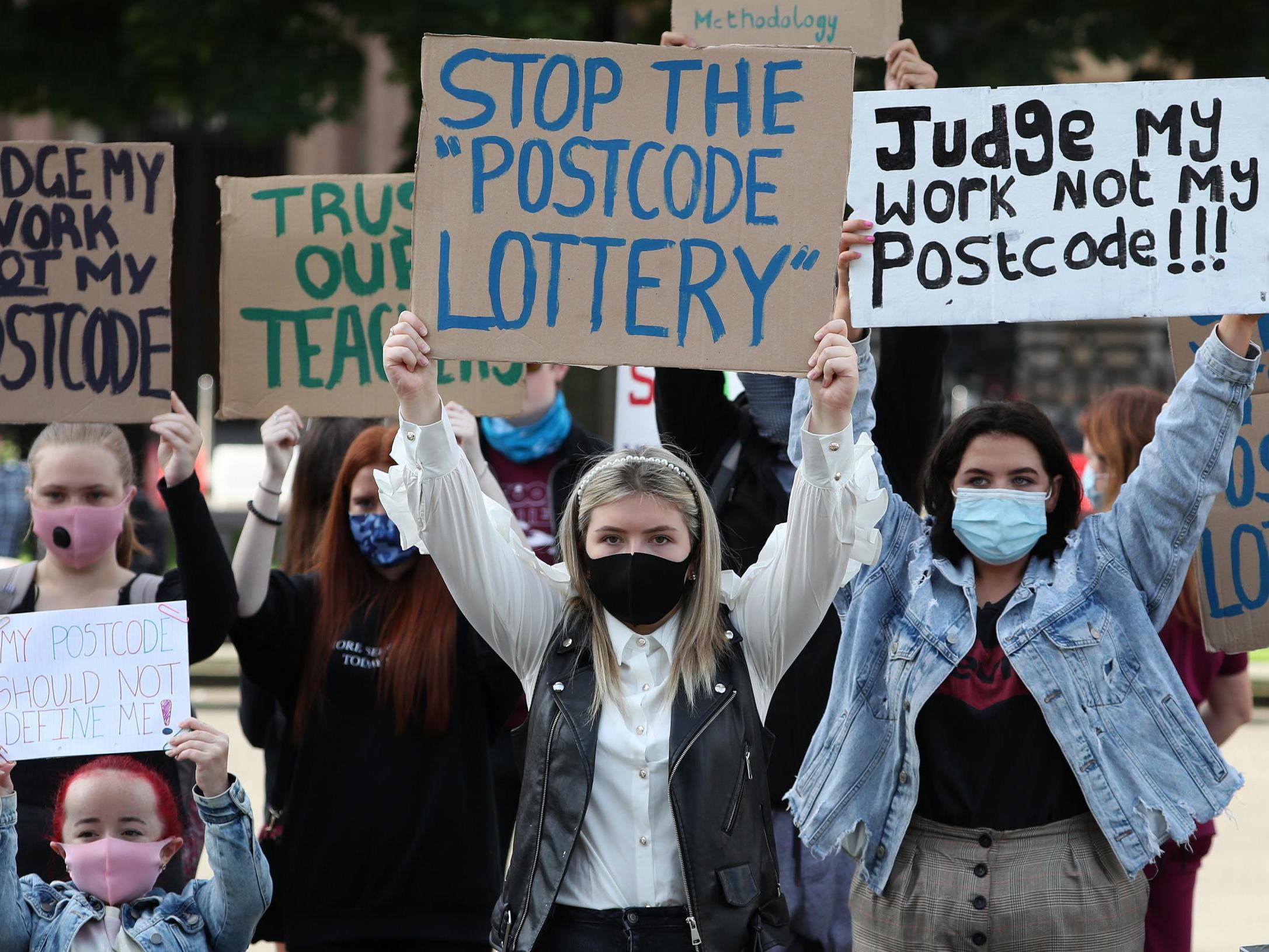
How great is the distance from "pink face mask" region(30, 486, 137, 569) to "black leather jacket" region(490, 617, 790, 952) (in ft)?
4.04

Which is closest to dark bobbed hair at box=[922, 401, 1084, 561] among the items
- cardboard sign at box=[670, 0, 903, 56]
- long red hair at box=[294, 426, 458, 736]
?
long red hair at box=[294, 426, 458, 736]

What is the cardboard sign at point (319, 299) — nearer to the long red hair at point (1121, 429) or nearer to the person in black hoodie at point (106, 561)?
the person in black hoodie at point (106, 561)

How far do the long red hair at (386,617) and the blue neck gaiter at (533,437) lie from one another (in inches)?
38.1

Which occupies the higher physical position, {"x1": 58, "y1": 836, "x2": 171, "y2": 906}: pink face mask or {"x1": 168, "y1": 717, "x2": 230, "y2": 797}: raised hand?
{"x1": 168, "y1": 717, "x2": 230, "y2": 797}: raised hand

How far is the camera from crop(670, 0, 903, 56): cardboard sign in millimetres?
4758

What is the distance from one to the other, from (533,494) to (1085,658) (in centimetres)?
207

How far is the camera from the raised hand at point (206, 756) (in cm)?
333

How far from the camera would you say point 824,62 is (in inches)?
132

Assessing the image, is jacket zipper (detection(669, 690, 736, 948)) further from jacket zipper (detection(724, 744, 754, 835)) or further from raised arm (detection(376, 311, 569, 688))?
raised arm (detection(376, 311, 569, 688))

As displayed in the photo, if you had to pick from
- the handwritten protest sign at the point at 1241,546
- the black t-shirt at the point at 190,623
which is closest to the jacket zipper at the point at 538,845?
the black t-shirt at the point at 190,623

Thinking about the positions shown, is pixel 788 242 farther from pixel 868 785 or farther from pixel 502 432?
pixel 502 432

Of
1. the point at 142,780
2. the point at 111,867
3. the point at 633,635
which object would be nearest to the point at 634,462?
the point at 633,635

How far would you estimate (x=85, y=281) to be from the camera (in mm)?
4102

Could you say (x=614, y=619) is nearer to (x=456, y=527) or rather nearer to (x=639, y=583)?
(x=639, y=583)
